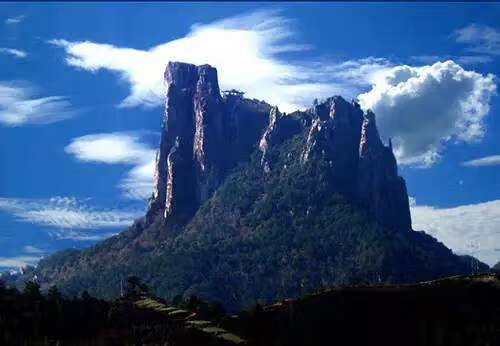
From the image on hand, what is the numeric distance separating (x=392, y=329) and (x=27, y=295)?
60923 millimetres

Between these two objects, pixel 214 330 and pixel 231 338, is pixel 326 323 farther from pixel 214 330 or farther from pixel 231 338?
pixel 214 330

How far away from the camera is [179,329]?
10119cm

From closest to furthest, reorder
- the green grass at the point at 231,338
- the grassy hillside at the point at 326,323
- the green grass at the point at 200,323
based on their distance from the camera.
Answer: the grassy hillside at the point at 326,323 → the green grass at the point at 231,338 → the green grass at the point at 200,323

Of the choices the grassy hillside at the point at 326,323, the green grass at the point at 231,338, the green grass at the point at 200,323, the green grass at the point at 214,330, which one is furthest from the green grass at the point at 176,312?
the green grass at the point at 231,338

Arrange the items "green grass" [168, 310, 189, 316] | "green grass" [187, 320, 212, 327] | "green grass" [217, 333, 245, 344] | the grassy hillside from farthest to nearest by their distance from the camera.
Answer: "green grass" [168, 310, 189, 316], "green grass" [187, 320, 212, 327], "green grass" [217, 333, 245, 344], the grassy hillside

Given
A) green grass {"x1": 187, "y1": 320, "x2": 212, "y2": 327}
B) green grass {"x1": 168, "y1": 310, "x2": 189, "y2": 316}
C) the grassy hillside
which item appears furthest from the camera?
green grass {"x1": 168, "y1": 310, "x2": 189, "y2": 316}

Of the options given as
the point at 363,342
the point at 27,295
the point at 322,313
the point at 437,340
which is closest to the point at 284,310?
the point at 322,313

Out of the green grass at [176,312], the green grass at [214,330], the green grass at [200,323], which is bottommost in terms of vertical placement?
the green grass at [214,330]

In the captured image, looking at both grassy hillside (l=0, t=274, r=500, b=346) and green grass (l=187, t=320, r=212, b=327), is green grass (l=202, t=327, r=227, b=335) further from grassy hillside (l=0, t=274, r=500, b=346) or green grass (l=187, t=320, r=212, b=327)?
green grass (l=187, t=320, r=212, b=327)

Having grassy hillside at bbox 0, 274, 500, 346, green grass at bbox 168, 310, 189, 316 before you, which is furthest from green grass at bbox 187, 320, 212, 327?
green grass at bbox 168, 310, 189, 316

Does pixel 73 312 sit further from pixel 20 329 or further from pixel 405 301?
pixel 405 301

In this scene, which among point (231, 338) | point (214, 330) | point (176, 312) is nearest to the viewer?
point (231, 338)

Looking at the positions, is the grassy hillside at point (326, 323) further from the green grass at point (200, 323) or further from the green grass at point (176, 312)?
the green grass at point (176, 312)

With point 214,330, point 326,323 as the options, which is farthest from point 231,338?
point 326,323
